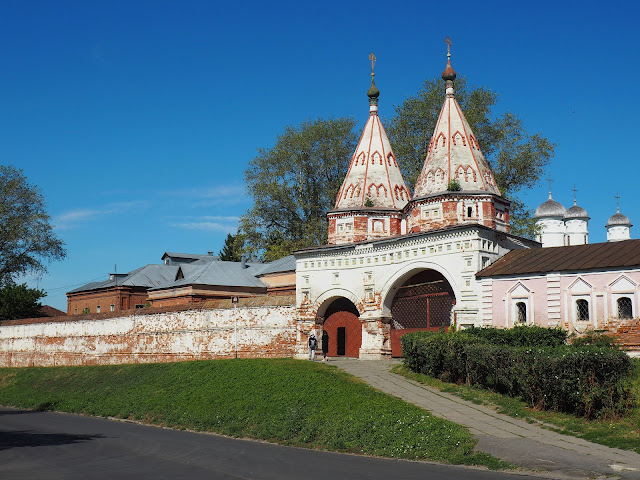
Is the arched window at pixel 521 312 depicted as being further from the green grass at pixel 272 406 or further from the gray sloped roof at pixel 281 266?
the gray sloped roof at pixel 281 266

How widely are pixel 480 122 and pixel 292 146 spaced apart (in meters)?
11.3

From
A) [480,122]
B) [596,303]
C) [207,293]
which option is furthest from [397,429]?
[207,293]

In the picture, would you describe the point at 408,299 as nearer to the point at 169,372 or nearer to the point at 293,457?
the point at 169,372

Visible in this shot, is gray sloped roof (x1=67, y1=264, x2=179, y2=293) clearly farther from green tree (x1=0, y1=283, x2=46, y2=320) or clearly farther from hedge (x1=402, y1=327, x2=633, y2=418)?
hedge (x1=402, y1=327, x2=633, y2=418)

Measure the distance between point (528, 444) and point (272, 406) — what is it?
22.1ft

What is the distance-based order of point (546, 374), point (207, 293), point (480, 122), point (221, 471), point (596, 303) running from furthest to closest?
point (207, 293)
point (480, 122)
point (596, 303)
point (546, 374)
point (221, 471)

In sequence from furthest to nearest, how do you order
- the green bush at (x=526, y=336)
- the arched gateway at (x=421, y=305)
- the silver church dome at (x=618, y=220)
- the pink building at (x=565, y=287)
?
the silver church dome at (x=618, y=220), the arched gateway at (x=421, y=305), the pink building at (x=565, y=287), the green bush at (x=526, y=336)

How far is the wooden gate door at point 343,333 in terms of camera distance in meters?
26.3

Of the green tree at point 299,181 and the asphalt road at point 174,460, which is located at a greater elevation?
the green tree at point 299,181

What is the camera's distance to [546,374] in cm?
1393

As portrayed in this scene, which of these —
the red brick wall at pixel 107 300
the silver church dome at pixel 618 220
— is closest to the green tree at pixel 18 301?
the red brick wall at pixel 107 300

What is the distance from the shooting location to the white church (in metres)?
20.5

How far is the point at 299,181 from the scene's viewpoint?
41938 mm

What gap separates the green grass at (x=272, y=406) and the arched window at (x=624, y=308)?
25.1ft
